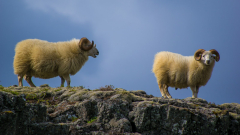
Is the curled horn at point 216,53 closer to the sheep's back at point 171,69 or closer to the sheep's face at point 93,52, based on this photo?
the sheep's back at point 171,69

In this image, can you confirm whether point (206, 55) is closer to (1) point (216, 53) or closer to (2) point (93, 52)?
(1) point (216, 53)

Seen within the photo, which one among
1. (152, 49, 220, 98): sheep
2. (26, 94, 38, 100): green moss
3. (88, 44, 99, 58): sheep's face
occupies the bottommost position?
(26, 94, 38, 100): green moss

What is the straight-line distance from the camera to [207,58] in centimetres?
A: 1485

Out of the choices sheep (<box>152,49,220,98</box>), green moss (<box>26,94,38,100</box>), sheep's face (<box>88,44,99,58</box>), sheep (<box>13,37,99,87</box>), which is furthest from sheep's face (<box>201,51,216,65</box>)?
green moss (<box>26,94,38,100</box>)

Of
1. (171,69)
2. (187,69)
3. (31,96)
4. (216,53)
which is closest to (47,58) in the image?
(31,96)

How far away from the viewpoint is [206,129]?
8250 millimetres

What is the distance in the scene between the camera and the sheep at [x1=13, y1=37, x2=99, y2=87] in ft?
47.2

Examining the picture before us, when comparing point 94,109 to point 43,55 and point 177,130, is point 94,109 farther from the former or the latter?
point 43,55

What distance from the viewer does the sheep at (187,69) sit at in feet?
49.7

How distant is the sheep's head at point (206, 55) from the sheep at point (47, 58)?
22.7 ft

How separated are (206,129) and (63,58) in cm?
928

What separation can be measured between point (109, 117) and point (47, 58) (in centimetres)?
792

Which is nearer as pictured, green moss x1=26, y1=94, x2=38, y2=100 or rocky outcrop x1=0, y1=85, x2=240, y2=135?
rocky outcrop x1=0, y1=85, x2=240, y2=135

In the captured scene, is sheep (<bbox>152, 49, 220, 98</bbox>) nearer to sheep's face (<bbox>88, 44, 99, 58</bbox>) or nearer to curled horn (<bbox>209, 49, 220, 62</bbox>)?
curled horn (<bbox>209, 49, 220, 62</bbox>)
